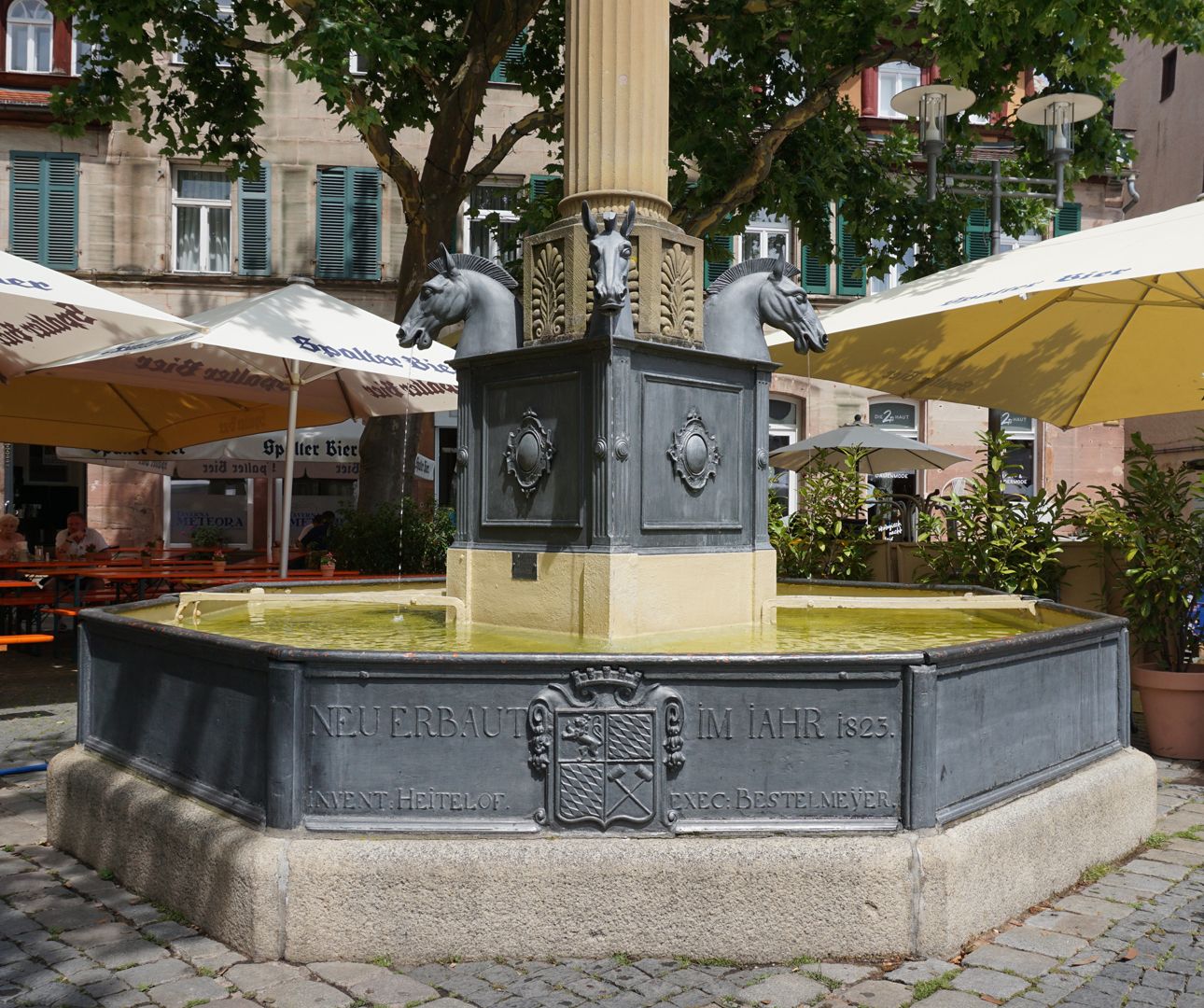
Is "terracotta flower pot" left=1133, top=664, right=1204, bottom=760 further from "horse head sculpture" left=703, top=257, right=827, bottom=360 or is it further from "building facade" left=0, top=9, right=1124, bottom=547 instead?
"building facade" left=0, top=9, right=1124, bottom=547

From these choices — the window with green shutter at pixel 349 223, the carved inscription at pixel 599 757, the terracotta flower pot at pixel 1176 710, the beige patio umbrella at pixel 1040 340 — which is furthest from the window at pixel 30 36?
the carved inscription at pixel 599 757

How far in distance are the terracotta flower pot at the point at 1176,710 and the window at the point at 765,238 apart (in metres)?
16.6

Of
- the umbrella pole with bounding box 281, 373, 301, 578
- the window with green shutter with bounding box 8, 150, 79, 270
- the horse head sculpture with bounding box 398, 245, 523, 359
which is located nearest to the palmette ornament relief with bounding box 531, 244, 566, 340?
the horse head sculpture with bounding box 398, 245, 523, 359

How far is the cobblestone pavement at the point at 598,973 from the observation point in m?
3.72

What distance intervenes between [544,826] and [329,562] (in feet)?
26.6

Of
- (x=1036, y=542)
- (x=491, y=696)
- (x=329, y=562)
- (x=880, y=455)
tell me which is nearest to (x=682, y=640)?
(x=491, y=696)

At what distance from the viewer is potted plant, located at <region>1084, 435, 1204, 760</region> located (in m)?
7.77

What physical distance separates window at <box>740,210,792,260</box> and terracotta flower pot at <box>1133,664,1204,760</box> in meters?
16.6

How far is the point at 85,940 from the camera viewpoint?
426 cm

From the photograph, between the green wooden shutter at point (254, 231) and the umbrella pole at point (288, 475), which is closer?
the umbrella pole at point (288, 475)

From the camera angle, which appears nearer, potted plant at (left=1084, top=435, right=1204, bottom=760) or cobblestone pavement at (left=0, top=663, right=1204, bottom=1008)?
cobblestone pavement at (left=0, top=663, right=1204, bottom=1008)

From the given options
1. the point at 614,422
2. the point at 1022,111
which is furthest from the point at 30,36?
the point at 614,422

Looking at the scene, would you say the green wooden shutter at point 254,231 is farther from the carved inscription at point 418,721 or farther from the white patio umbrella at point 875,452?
the carved inscription at point 418,721

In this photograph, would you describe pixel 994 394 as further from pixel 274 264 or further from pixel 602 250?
pixel 274 264
